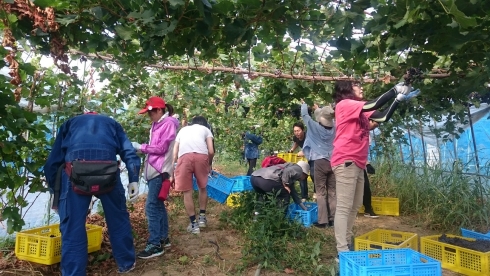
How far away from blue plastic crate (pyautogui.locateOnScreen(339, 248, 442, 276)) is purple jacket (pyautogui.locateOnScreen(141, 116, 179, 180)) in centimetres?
197

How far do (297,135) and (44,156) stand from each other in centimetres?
394

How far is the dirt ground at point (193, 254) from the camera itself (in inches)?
137

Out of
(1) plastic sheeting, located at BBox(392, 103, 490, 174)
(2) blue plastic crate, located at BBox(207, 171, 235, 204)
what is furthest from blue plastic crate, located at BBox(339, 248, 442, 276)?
(1) plastic sheeting, located at BBox(392, 103, 490, 174)

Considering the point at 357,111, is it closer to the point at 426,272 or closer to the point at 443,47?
the point at 443,47

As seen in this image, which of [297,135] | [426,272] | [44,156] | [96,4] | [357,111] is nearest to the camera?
[96,4]

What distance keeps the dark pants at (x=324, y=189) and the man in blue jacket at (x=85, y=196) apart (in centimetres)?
226

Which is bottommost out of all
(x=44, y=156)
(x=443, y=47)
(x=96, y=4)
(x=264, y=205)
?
(x=264, y=205)

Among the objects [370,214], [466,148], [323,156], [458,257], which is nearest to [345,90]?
[323,156]

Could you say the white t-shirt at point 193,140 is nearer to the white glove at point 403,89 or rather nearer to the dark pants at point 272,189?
the dark pants at point 272,189

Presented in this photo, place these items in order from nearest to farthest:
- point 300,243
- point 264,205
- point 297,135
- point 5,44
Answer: point 5,44
point 300,243
point 264,205
point 297,135

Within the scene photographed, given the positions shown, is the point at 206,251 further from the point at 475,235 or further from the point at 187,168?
the point at 475,235

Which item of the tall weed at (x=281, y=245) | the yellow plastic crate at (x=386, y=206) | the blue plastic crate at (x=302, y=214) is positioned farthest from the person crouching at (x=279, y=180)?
the yellow plastic crate at (x=386, y=206)

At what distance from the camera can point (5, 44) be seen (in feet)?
7.67

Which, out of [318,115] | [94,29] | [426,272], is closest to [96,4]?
[94,29]
